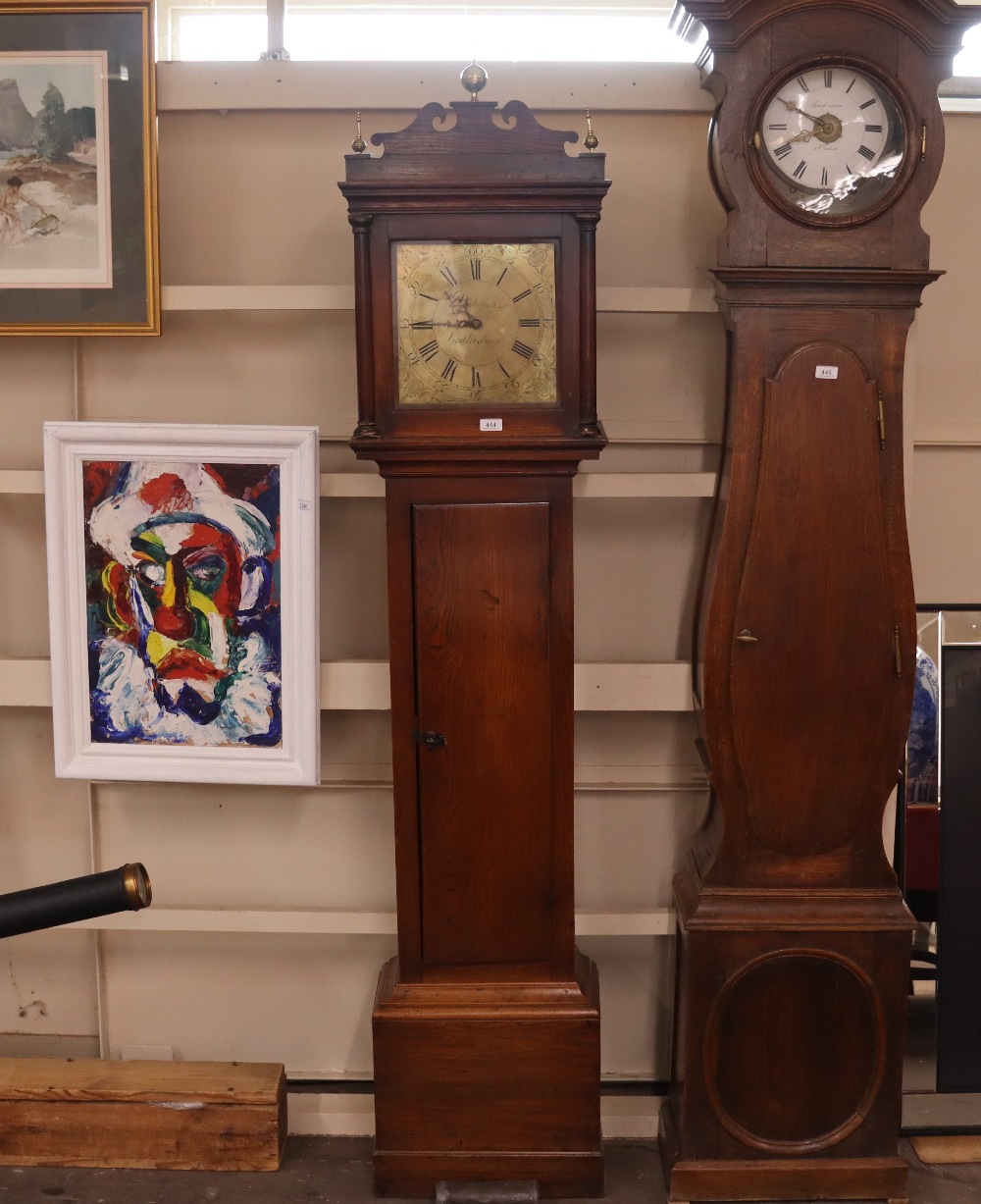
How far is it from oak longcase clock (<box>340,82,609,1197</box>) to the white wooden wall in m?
0.26

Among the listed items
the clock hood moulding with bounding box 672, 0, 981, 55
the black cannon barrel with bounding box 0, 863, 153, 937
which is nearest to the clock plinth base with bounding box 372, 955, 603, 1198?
the black cannon barrel with bounding box 0, 863, 153, 937

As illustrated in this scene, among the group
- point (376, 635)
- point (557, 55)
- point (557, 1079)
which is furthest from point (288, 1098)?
point (557, 55)

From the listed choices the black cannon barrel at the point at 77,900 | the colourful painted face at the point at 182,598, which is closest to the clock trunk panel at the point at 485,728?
the colourful painted face at the point at 182,598

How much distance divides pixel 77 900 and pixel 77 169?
1977mm

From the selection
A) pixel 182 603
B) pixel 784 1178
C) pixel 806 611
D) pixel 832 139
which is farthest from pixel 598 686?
pixel 832 139

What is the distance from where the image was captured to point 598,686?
9.05 ft

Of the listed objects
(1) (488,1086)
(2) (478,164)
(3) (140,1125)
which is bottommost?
(3) (140,1125)

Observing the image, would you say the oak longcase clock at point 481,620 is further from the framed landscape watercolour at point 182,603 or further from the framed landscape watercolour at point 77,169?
the framed landscape watercolour at point 77,169

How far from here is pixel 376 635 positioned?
113 inches

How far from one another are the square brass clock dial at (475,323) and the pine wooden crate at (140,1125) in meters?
1.75

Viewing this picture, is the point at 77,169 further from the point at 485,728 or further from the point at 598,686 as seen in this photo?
the point at 598,686

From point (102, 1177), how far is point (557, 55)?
2.96m

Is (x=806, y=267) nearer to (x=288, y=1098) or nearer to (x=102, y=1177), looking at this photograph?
(x=288, y=1098)

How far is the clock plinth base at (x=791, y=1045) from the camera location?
8.39 feet
